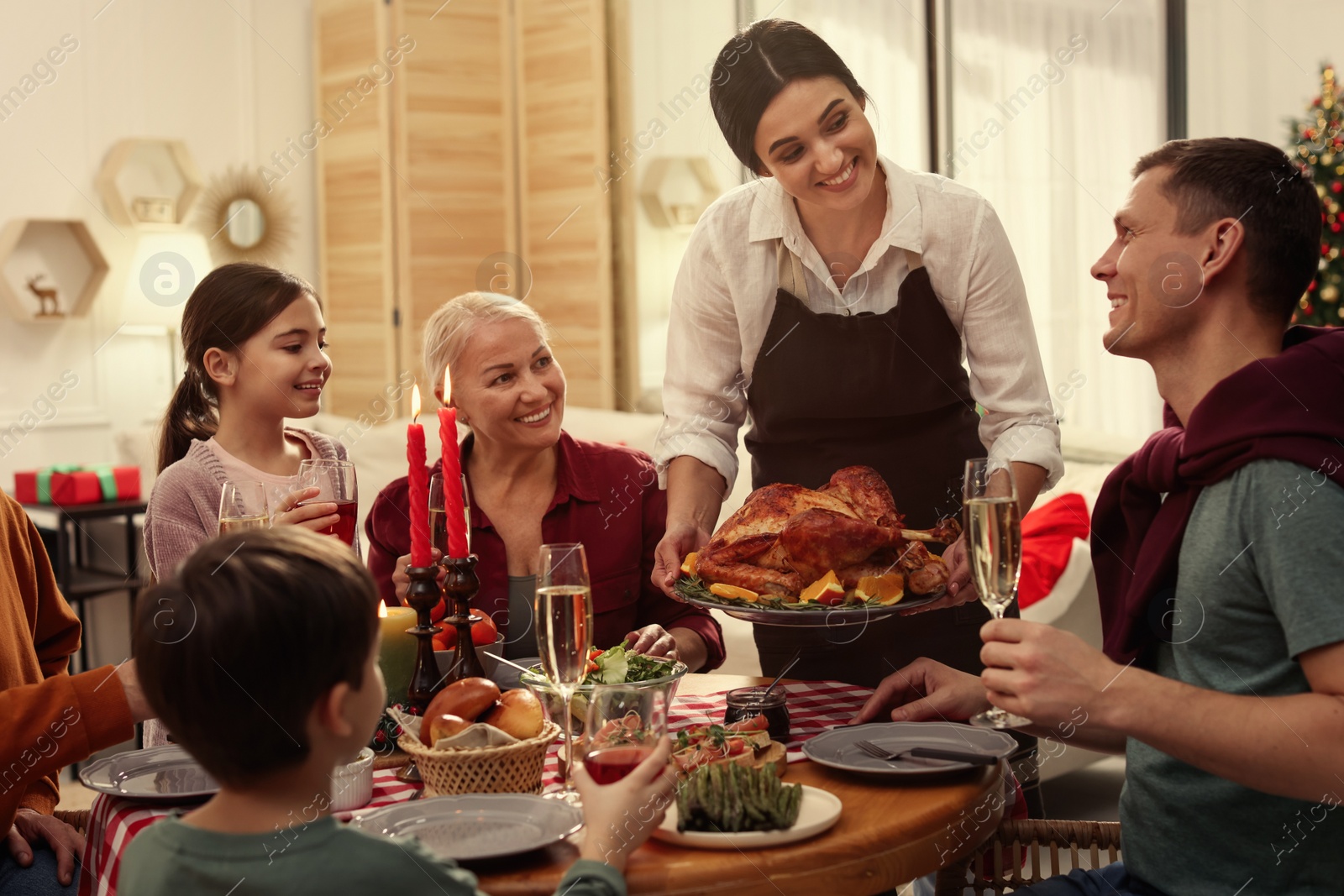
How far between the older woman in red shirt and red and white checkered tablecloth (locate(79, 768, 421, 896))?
0.75 metres

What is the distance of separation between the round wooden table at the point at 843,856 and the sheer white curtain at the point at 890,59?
434cm

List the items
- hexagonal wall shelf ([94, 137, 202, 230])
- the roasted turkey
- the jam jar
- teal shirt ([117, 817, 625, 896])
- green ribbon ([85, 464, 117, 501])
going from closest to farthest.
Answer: teal shirt ([117, 817, 625, 896])
the jam jar
the roasted turkey
green ribbon ([85, 464, 117, 501])
hexagonal wall shelf ([94, 137, 202, 230])

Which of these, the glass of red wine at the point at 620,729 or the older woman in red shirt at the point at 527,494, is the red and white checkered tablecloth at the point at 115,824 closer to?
the glass of red wine at the point at 620,729

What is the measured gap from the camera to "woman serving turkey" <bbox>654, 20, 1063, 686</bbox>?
2.19 m

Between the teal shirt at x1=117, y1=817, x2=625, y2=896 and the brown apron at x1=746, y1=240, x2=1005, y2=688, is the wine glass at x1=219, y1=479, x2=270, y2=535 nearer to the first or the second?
the teal shirt at x1=117, y1=817, x2=625, y2=896

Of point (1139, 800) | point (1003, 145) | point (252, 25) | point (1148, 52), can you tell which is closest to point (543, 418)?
point (1139, 800)

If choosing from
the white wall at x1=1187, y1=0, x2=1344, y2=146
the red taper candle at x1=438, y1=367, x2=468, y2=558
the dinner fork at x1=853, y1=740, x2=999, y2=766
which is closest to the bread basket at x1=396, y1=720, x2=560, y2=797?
the red taper candle at x1=438, y1=367, x2=468, y2=558

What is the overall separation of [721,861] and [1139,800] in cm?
61

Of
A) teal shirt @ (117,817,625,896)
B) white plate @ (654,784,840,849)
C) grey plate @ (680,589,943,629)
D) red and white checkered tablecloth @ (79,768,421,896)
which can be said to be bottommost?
red and white checkered tablecloth @ (79,768,421,896)

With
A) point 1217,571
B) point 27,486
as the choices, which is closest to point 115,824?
point 1217,571

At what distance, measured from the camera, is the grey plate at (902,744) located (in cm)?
150

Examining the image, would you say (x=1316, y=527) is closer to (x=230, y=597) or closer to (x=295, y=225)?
(x=230, y=597)

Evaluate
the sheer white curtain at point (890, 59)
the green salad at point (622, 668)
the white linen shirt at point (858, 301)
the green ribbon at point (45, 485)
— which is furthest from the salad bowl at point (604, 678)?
the sheer white curtain at point (890, 59)

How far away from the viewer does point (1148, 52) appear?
534cm
